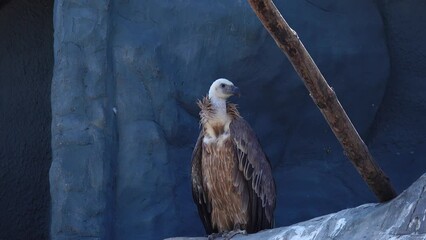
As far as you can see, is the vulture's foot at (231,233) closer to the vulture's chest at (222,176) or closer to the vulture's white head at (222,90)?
the vulture's chest at (222,176)

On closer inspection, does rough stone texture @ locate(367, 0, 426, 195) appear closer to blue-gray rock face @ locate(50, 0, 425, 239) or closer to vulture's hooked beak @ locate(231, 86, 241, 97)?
blue-gray rock face @ locate(50, 0, 425, 239)

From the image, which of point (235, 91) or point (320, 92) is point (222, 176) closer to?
point (235, 91)

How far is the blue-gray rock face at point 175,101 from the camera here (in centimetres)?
743

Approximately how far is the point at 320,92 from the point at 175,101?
7.23 ft

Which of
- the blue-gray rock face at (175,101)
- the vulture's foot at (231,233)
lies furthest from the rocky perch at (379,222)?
the blue-gray rock face at (175,101)

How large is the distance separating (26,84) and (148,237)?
1.74 metres

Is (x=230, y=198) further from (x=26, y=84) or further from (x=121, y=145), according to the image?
(x=26, y=84)

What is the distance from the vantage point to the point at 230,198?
7.22 metres

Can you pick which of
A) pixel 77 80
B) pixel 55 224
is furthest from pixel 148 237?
pixel 77 80

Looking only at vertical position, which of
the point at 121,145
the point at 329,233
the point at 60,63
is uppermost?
the point at 60,63

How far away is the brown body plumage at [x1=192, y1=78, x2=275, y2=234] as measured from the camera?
7.14 metres

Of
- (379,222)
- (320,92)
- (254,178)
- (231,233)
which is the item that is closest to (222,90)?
(254,178)

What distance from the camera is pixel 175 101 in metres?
7.67

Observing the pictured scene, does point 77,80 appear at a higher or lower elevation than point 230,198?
higher
